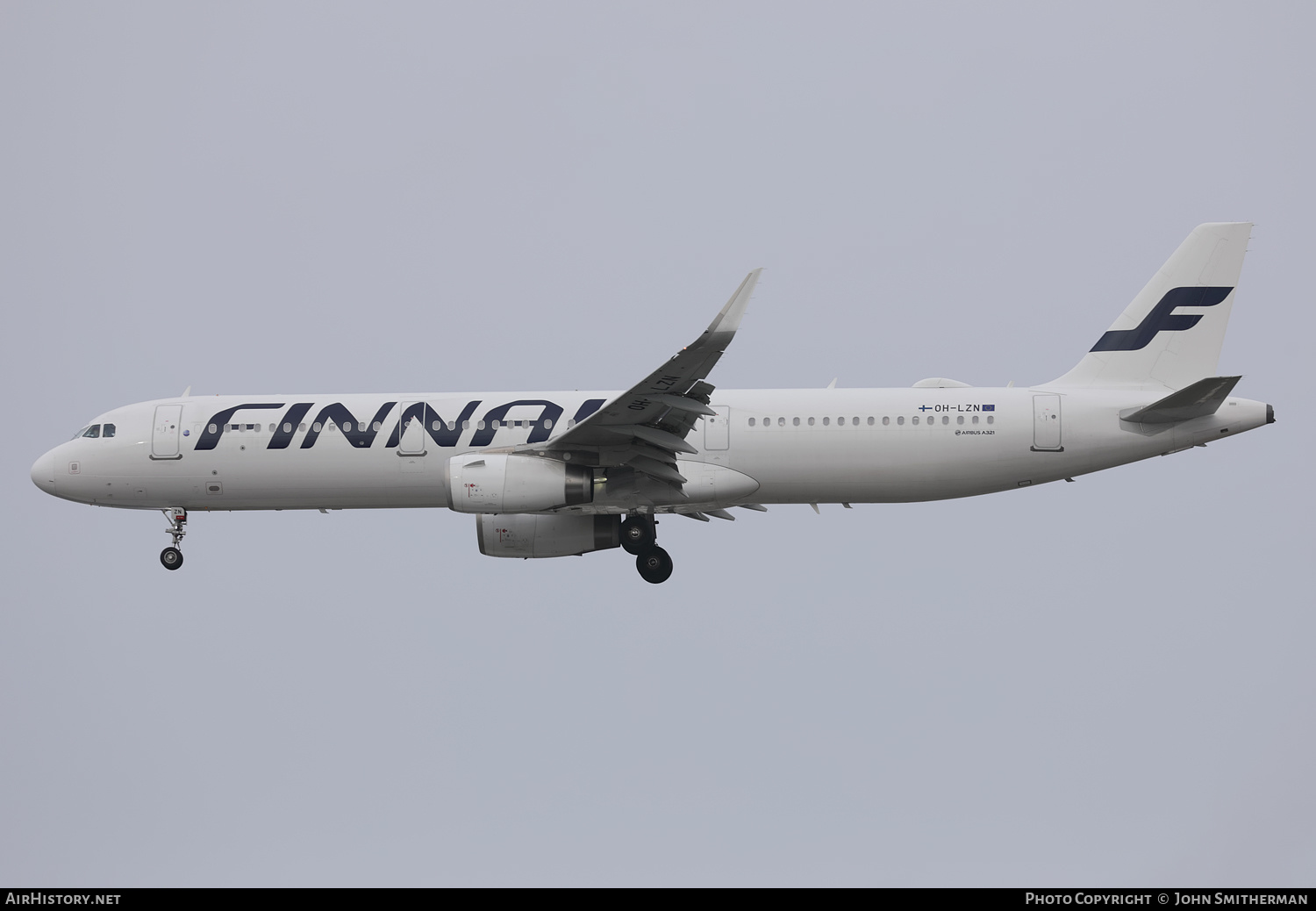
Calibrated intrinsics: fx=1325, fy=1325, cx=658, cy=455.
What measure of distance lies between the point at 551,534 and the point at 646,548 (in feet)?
6.65

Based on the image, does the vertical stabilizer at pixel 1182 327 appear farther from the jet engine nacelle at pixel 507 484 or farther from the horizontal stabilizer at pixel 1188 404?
the jet engine nacelle at pixel 507 484

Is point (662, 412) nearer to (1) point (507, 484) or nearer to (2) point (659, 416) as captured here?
(2) point (659, 416)

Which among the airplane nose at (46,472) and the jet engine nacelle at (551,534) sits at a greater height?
the airplane nose at (46,472)

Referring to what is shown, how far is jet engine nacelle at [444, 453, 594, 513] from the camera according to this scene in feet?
82.8

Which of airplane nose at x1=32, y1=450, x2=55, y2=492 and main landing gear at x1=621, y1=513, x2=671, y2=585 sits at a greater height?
airplane nose at x1=32, y1=450, x2=55, y2=492

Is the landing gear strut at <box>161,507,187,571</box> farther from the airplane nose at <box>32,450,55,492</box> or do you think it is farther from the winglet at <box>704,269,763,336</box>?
the winglet at <box>704,269,763,336</box>

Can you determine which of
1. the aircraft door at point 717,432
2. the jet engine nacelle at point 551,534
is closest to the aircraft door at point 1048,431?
the aircraft door at point 717,432

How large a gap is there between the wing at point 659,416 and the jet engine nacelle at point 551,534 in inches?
88.9

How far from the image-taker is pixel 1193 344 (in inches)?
1069

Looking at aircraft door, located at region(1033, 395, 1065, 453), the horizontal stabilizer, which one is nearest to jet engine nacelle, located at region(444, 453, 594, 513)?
aircraft door, located at region(1033, 395, 1065, 453)

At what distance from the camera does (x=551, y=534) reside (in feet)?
91.7

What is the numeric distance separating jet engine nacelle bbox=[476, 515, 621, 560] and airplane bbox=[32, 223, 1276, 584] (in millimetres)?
37

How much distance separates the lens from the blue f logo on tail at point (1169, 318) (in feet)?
89.1
